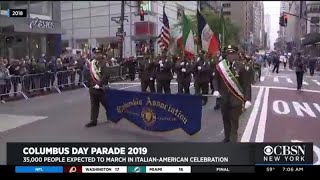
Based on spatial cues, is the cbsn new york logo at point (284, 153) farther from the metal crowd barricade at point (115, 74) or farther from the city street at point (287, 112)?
the metal crowd barricade at point (115, 74)

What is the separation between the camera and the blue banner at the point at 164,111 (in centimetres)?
580

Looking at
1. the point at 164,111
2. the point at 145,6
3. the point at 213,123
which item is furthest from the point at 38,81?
the point at 145,6

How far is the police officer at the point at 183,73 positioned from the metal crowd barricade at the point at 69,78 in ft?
6.69

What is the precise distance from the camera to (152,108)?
20.4 ft

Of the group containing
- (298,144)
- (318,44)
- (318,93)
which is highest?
(318,44)

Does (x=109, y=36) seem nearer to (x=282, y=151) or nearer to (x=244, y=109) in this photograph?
(x=282, y=151)

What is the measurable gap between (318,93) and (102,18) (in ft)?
5.74

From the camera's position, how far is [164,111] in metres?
6.02

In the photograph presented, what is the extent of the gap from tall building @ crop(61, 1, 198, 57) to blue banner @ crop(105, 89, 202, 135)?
1565 millimetres

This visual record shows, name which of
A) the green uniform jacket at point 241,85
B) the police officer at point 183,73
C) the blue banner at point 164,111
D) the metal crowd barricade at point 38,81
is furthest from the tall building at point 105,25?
the metal crowd barricade at point 38,81

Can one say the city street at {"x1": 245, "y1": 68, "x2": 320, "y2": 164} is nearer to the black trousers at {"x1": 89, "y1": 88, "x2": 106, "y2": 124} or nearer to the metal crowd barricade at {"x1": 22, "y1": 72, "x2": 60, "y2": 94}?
the black trousers at {"x1": 89, "y1": 88, "x2": 106, "y2": 124}

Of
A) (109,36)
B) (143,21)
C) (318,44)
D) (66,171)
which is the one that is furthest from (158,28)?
(66,171)

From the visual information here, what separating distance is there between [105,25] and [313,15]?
160 centimetres

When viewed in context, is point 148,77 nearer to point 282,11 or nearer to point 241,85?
point 241,85
